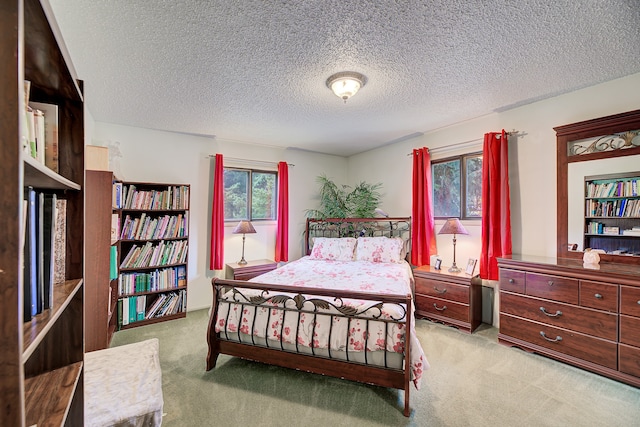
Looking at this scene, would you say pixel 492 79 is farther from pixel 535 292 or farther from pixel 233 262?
pixel 233 262

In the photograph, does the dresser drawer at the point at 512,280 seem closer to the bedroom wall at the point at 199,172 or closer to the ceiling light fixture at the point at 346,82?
the ceiling light fixture at the point at 346,82

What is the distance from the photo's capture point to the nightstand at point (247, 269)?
385cm

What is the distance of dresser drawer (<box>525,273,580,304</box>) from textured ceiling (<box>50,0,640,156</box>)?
67.0 inches

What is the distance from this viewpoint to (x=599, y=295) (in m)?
2.23

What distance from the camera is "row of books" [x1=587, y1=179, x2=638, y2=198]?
2365 mm

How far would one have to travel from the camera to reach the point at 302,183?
4910 millimetres

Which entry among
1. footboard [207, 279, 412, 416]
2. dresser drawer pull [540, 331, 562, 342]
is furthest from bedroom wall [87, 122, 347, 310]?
dresser drawer pull [540, 331, 562, 342]

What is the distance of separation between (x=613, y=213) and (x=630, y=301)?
0.80 m

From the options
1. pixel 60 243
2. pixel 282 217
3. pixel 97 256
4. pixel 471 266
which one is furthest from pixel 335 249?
pixel 60 243

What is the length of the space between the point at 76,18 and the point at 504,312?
13.2ft

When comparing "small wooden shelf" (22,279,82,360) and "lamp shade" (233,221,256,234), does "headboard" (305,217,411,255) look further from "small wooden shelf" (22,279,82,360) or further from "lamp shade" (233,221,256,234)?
"small wooden shelf" (22,279,82,360)

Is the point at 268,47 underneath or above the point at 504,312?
above

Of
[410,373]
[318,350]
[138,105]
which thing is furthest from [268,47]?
[410,373]

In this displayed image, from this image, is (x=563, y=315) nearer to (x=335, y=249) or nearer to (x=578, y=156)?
(x=578, y=156)
